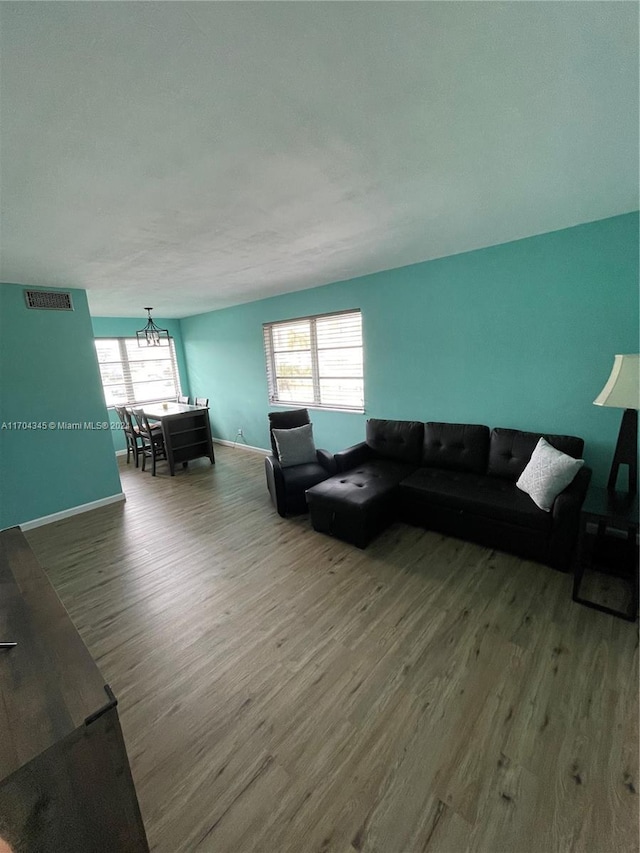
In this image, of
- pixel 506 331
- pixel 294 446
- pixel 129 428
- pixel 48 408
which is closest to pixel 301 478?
pixel 294 446

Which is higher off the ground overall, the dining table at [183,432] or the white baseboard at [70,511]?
the dining table at [183,432]

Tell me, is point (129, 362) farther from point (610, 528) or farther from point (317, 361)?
point (610, 528)

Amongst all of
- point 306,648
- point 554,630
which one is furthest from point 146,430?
point 554,630

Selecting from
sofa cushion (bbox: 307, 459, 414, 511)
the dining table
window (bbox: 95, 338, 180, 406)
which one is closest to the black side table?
sofa cushion (bbox: 307, 459, 414, 511)

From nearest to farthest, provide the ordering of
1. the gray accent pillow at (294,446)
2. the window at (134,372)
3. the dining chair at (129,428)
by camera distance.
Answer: the gray accent pillow at (294,446), the dining chair at (129,428), the window at (134,372)

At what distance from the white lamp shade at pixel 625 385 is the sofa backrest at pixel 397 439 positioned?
64.9 inches

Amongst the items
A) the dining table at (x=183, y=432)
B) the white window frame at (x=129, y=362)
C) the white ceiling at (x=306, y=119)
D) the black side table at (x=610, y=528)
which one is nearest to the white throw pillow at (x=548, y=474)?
the black side table at (x=610, y=528)

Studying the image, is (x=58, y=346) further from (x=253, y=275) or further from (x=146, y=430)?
(x=253, y=275)

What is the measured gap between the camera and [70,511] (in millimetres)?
3879

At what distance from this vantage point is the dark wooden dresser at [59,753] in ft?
2.46

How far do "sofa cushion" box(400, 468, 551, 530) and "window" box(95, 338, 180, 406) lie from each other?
5.50m

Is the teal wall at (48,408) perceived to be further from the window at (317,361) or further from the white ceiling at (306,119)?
the window at (317,361)

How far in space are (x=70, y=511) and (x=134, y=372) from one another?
3541 millimetres

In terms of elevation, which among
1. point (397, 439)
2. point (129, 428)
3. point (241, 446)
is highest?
point (129, 428)
